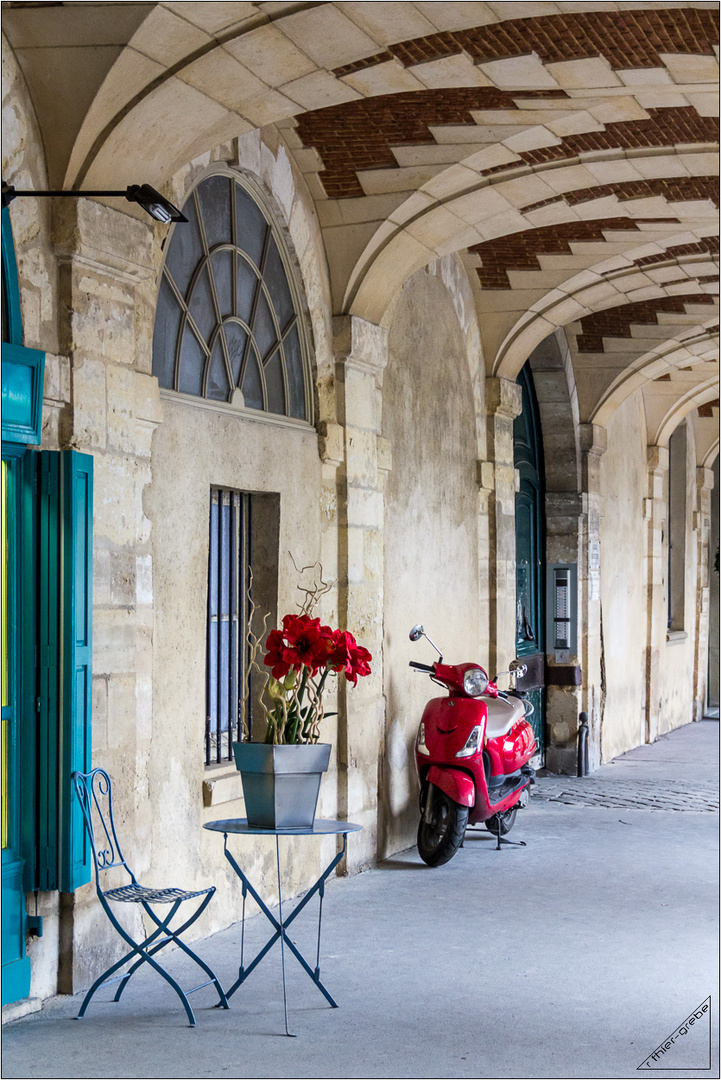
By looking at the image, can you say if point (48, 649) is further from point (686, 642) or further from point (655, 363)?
point (686, 642)

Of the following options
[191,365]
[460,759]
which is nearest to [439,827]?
[460,759]

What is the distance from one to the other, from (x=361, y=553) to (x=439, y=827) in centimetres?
159

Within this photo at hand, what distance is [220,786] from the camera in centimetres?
547

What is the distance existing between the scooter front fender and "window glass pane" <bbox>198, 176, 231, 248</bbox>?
3.10m

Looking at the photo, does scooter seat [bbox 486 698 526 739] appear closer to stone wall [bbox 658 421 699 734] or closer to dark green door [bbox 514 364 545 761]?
dark green door [bbox 514 364 545 761]

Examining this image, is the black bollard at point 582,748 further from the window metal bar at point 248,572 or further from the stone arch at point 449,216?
the window metal bar at point 248,572

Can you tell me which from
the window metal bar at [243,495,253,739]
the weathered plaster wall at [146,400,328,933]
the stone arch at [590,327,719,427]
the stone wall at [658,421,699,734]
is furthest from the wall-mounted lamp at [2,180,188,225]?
the stone wall at [658,421,699,734]

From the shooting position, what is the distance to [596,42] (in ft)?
16.5

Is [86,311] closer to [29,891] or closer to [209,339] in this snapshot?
[209,339]

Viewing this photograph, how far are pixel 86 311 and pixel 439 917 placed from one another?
3.15 m

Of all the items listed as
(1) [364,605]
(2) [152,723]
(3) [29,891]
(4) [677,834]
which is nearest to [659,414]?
(4) [677,834]

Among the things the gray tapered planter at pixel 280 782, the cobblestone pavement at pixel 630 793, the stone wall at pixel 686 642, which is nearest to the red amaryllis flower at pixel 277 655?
the gray tapered planter at pixel 280 782

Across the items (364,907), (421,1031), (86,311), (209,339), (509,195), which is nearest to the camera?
(421,1031)

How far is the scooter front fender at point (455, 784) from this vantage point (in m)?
6.91
